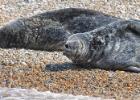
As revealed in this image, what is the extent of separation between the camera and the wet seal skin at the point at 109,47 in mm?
9797

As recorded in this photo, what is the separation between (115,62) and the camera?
9.82m

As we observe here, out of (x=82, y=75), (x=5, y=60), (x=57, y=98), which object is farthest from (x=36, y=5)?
(x=57, y=98)

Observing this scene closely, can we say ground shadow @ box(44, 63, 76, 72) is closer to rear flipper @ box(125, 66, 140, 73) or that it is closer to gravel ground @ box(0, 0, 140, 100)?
gravel ground @ box(0, 0, 140, 100)

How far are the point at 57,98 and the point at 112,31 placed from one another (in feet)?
12.0

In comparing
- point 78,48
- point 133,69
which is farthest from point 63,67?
point 133,69

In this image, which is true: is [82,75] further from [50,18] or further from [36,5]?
[36,5]

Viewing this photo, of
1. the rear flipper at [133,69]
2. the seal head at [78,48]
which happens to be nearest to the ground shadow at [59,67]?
the seal head at [78,48]

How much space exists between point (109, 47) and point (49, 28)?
6.55 feet

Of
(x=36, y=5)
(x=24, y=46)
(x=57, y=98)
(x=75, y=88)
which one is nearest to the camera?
(x=57, y=98)

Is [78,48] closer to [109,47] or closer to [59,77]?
[109,47]

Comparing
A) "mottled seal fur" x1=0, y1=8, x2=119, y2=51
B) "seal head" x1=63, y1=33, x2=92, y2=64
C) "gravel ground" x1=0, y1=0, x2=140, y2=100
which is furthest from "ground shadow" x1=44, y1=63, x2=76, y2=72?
"mottled seal fur" x1=0, y1=8, x2=119, y2=51

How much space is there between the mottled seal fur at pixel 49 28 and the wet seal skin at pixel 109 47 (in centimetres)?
136

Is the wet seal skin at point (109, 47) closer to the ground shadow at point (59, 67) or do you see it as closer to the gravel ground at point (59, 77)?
Result: the ground shadow at point (59, 67)

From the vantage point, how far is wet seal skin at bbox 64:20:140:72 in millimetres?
9797
